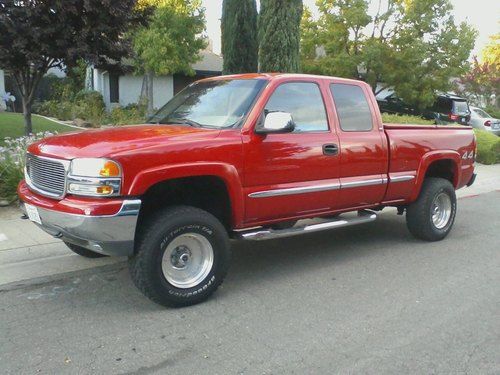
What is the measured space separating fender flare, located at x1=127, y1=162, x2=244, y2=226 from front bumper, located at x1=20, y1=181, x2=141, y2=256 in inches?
5.6

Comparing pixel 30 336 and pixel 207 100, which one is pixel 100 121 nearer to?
pixel 207 100

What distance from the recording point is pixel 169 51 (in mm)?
23422

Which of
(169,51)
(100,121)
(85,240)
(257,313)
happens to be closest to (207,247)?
(257,313)

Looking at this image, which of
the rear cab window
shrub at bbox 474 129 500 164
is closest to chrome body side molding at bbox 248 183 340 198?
shrub at bbox 474 129 500 164

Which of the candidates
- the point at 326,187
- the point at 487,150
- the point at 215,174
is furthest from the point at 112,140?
the point at 487,150

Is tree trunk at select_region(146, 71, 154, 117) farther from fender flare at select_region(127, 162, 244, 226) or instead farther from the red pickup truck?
fender flare at select_region(127, 162, 244, 226)

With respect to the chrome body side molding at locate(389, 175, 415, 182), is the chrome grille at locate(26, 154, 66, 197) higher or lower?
higher

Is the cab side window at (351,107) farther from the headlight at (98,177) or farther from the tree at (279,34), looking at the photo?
the tree at (279,34)

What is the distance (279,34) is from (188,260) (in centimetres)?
866

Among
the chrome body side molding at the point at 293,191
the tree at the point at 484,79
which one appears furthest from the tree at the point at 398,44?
the chrome body side molding at the point at 293,191

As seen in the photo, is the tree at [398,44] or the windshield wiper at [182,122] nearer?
the windshield wiper at [182,122]

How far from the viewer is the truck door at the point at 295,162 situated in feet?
16.2

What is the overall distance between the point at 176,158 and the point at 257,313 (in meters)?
1.47

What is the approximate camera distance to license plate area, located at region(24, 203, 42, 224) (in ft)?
14.9
